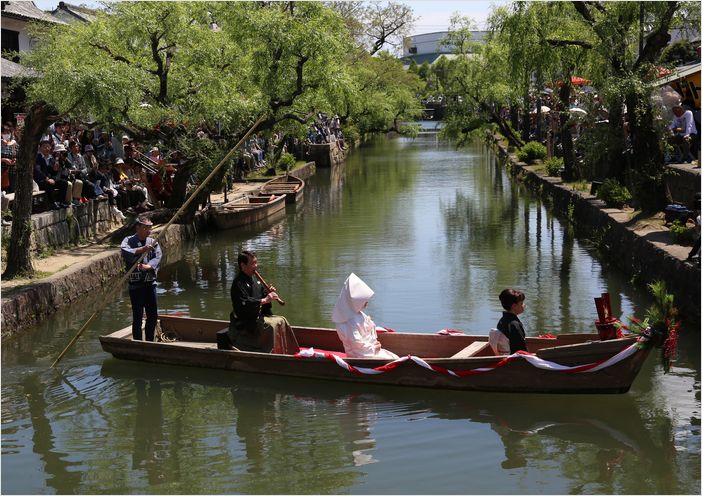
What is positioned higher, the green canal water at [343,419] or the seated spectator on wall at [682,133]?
the seated spectator on wall at [682,133]

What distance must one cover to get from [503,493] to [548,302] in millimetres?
7376

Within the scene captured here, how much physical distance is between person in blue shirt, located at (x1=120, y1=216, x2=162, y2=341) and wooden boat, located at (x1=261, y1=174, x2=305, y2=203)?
670 inches

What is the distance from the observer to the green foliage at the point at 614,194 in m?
19.6

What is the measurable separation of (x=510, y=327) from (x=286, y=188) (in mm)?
21334

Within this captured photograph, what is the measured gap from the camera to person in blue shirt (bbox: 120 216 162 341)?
1156cm

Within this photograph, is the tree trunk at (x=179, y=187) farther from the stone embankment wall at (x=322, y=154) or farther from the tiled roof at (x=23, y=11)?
the stone embankment wall at (x=322, y=154)

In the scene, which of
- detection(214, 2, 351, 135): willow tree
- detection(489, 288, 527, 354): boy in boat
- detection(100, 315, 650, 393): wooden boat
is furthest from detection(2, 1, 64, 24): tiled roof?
detection(489, 288, 527, 354): boy in boat

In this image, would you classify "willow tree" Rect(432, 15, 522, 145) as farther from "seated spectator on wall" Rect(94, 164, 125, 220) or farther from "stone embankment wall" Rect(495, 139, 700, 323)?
"seated spectator on wall" Rect(94, 164, 125, 220)

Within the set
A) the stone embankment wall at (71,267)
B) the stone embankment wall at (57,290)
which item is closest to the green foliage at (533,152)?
the stone embankment wall at (71,267)

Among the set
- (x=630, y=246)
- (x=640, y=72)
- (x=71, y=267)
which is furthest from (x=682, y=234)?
(x=71, y=267)

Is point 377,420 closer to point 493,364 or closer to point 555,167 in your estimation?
point 493,364

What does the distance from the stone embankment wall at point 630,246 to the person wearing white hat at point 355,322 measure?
4.47m

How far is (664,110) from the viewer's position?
18.8 m

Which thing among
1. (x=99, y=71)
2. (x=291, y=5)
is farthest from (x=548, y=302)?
(x=291, y=5)
